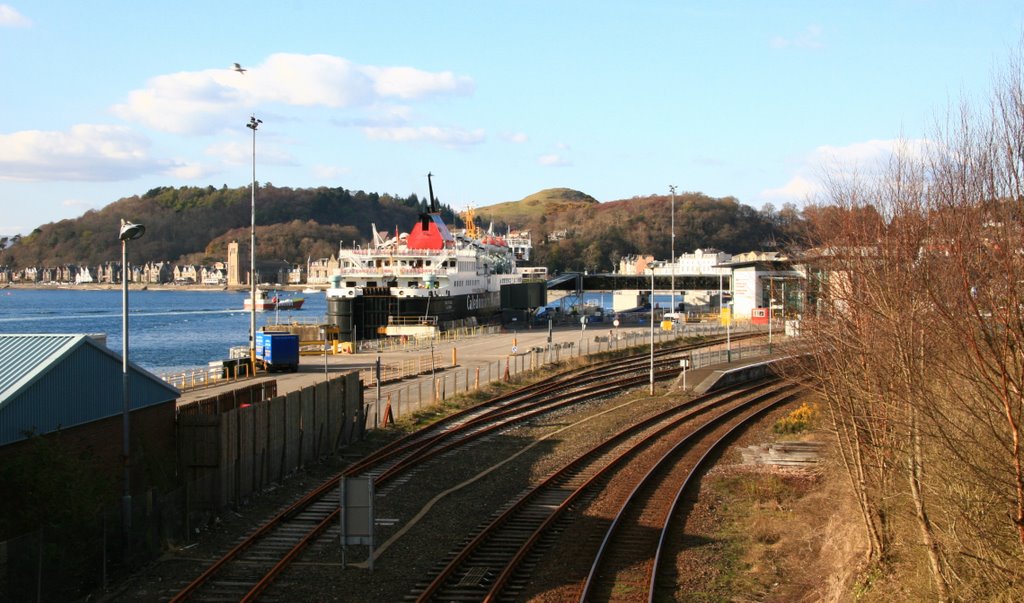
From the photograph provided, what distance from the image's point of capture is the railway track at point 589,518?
13352mm

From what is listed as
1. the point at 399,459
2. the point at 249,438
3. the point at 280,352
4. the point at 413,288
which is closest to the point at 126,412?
the point at 249,438

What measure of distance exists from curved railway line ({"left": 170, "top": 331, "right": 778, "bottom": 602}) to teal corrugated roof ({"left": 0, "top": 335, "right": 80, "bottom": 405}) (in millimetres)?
4053

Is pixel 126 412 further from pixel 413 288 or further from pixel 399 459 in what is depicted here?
pixel 413 288

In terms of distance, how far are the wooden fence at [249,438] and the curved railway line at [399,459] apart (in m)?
1.15

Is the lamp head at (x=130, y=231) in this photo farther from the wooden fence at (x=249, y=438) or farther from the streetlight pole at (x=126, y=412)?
the wooden fence at (x=249, y=438)

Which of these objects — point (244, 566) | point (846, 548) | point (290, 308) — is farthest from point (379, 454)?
point (290, 308)

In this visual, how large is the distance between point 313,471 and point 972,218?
15.8m

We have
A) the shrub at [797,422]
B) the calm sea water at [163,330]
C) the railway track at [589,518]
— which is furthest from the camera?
the calm sea water at [163,330]

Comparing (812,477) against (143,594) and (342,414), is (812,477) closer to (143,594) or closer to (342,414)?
(342,414)

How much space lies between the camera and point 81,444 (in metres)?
15.0

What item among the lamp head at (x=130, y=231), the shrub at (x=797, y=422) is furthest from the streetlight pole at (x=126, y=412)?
the shrub at (x=797, y=422)

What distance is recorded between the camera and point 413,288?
227ft

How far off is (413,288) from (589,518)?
175 feet

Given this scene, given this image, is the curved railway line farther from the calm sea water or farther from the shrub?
the calm sea water
